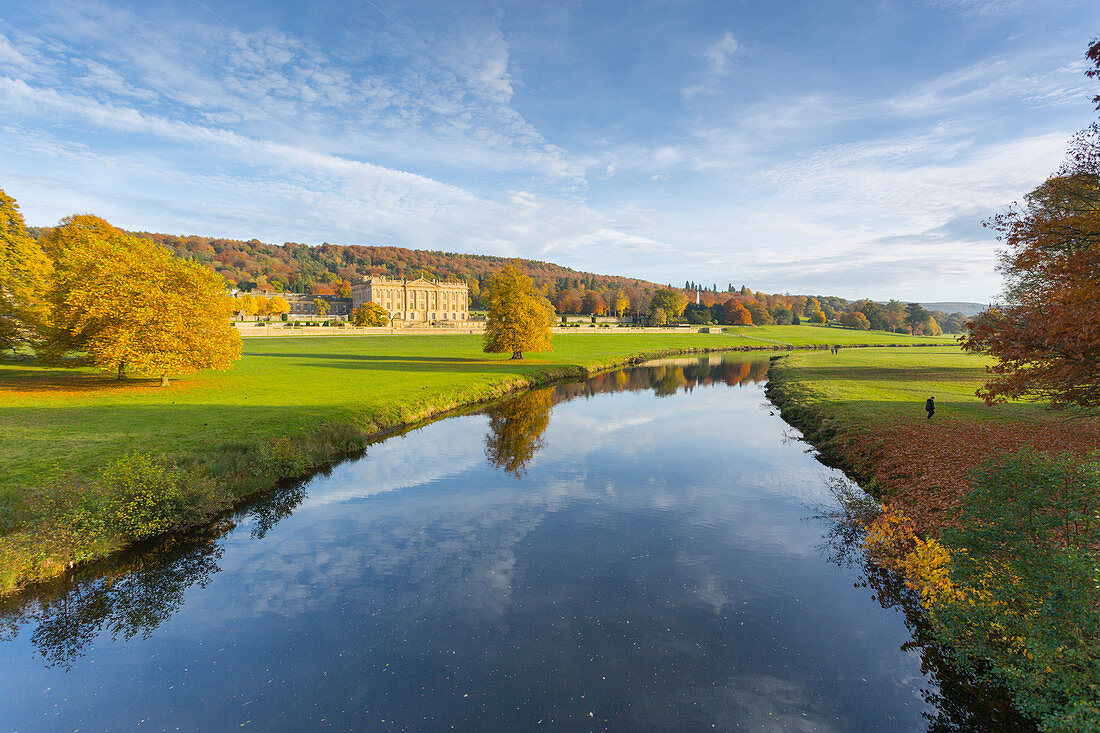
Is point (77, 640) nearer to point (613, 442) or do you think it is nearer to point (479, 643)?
point (479, 643)

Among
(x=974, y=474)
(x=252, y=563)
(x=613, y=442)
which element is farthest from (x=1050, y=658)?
(x=613, y=442)

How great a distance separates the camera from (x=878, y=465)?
17359 millimetres

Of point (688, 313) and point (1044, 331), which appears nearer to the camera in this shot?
point (1044, 331)

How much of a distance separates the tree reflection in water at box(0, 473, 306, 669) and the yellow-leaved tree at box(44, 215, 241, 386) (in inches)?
756

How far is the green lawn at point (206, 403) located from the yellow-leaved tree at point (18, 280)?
3142 mm

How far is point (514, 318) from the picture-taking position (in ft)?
161

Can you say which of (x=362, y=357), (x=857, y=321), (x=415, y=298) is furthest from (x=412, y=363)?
(x=857, y=321)

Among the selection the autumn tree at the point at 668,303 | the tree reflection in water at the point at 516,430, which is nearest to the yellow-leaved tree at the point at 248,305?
the autumn tree at the point at 668,303

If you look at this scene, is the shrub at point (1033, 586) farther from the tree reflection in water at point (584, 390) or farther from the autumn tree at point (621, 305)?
the autumn tree at point (621, 305)

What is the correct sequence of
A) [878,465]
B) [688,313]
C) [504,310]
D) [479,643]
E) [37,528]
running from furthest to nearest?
[688,313] < [504,310] < [878,465] < [37,528] < [479,643]

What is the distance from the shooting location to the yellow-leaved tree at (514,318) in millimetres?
49000

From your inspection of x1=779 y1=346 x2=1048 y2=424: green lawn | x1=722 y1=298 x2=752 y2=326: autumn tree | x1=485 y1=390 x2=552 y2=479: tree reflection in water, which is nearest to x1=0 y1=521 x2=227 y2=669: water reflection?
x1=485 y1=390 x2=552 y2=479: tree reflection in water

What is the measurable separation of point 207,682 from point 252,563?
4323 mm

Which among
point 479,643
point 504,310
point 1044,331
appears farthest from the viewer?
point 504,310
